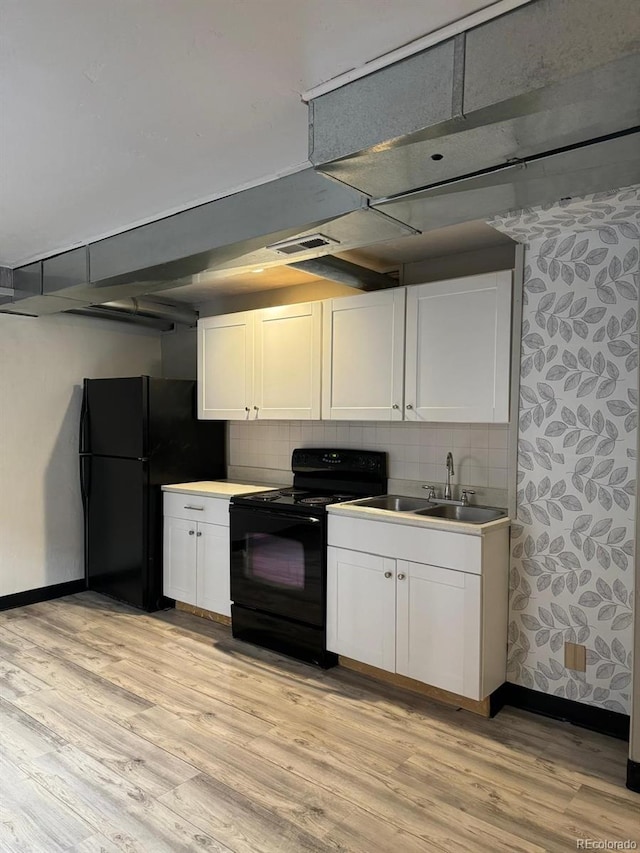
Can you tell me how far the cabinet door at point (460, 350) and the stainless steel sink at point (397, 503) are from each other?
56cm

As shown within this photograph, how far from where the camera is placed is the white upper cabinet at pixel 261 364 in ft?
12.4

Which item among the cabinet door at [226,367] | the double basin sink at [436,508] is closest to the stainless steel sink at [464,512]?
the double basin sink at [436,508]

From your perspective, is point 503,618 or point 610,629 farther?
point 503,618

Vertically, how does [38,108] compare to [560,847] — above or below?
above

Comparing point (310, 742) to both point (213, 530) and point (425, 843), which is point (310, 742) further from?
point (213, 530)

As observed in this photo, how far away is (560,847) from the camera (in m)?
1.94

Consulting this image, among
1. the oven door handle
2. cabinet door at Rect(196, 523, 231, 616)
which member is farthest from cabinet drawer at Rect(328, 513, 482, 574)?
cabinet door at Rect(196, 523, 231, 616)

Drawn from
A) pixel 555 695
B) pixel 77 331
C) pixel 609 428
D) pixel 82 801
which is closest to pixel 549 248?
pixel 609 428

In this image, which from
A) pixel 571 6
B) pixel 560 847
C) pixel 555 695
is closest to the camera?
pixel 571 6

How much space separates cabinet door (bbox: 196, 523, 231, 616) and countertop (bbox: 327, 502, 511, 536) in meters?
1.01

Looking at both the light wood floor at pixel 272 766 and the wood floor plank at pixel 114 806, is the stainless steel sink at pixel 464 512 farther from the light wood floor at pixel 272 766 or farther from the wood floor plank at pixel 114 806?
the wood floor plank at pixel 114 806

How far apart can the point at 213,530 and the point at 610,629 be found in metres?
2.46

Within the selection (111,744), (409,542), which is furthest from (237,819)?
(409,542)

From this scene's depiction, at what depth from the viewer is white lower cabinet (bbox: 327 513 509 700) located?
9.07 feet
